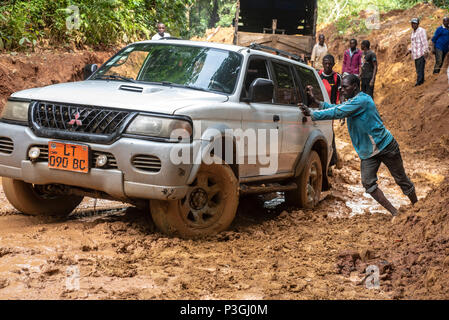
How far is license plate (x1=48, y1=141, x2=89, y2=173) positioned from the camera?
16.5 ft

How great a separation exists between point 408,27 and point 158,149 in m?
18.3

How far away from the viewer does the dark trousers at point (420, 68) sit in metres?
16.4

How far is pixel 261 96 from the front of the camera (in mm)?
5996

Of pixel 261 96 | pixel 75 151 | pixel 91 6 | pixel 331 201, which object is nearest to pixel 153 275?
pixel 75 151

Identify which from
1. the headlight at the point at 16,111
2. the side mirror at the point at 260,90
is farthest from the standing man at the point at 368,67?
the headlight at the point at 16,111

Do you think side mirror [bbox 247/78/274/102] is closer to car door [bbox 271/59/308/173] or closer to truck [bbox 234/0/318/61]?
car door [bbox 271/59/308/173]

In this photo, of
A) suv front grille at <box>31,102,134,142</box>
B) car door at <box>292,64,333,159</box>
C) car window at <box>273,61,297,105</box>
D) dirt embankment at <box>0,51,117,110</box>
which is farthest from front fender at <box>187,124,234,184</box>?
dirt embankment at <box>0,51,117,110</box>

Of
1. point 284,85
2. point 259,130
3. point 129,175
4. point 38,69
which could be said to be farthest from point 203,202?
point 38,69

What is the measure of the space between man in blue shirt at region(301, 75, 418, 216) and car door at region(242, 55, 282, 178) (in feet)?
1.94

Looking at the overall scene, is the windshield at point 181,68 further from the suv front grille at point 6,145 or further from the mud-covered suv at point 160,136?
the suv front grille at point 6,145

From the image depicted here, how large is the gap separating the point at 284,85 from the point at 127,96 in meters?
2.46

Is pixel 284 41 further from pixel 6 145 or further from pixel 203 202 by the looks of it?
pixel 6 145
